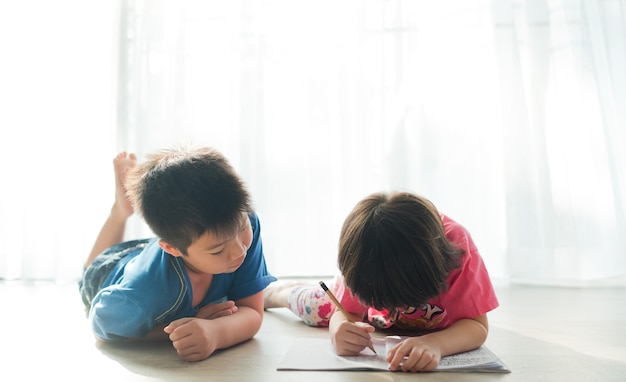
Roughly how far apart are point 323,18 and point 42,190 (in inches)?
47.8

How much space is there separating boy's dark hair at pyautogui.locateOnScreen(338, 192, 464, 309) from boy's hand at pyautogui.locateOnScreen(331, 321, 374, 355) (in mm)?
88

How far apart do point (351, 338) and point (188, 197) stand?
362 millimetres

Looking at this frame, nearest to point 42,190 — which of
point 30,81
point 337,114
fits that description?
point 30,81

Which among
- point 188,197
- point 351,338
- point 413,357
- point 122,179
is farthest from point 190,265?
point 122,179

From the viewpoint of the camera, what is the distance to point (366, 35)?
2.23 metres

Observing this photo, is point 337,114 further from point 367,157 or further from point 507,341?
point 507,341

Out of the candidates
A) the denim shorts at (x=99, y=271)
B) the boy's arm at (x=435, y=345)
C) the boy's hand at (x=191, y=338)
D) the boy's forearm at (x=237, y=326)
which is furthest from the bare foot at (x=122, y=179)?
the boy's arm at (x=435, y=345)

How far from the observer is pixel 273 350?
119cm

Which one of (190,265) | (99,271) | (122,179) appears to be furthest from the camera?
(122,179)

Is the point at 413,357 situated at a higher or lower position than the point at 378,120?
lower

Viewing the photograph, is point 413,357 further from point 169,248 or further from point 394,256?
point 169,248

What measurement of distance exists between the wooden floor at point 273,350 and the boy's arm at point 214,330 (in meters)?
0.02

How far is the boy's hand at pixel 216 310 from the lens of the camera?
3.88 feet

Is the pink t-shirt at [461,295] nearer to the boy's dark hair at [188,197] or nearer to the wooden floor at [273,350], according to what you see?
the wooden floor at [273,350]
